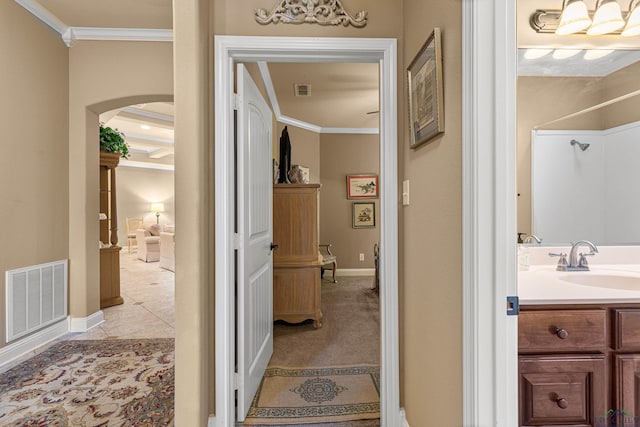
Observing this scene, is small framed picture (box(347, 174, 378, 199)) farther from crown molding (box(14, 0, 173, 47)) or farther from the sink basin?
the sink basin

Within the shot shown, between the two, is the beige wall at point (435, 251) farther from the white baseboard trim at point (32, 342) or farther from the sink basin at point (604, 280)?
the white baseboard trim at point (32, 342)

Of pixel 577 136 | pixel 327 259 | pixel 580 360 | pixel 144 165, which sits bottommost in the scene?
pixel 327 259

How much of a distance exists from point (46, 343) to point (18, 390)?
78 cm

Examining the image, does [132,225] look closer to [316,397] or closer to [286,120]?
[286,120]

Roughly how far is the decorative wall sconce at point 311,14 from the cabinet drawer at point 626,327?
1838 mm

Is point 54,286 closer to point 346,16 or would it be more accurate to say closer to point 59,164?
point 59,164

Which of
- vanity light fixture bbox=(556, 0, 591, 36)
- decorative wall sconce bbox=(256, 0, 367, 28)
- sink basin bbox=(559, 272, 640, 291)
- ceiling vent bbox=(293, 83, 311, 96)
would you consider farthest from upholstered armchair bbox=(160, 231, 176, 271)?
vanity light fixture bbox=(556, 0, 591, 36)

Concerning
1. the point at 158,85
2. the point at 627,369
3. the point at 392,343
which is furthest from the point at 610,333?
the point at 158,85

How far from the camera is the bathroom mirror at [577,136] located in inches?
70.1

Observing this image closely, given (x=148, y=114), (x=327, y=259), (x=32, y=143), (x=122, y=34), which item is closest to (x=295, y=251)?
(x=327, y=259)

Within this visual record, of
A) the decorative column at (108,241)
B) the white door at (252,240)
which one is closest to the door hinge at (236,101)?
the white door at (252,240)

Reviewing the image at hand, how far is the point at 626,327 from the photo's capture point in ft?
3.96

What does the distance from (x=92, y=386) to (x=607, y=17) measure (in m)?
4.04

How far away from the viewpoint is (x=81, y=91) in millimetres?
2959
